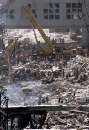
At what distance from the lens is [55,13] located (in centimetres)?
6097

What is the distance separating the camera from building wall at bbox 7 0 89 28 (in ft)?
199

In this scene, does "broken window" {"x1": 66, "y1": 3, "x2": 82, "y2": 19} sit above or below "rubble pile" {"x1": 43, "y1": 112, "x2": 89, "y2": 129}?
above

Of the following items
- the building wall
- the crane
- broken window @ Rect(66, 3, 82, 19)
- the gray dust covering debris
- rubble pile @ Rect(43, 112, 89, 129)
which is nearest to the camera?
rubble pile @ Rect(43, 112, 89, 129)

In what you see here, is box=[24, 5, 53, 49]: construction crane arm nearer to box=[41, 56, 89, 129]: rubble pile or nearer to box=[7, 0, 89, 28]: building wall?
box=[7, 0, 89, 28]: building wall

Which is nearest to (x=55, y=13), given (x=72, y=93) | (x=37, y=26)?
(x=37, y=26)

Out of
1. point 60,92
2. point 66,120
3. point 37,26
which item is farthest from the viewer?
point 37,26

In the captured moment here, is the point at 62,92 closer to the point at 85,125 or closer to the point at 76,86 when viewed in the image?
the point at 76,86

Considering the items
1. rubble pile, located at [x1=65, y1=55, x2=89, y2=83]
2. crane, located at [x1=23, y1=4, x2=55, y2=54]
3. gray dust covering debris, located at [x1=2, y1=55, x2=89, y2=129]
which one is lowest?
gray dust covering debris, located at [x1=2, y1=55, x2=89, y2=129]

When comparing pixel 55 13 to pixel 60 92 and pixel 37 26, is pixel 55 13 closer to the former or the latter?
pixel 37 26

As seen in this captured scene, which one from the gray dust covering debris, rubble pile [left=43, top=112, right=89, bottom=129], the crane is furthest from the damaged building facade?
rubble pile [left=43, top=112, right=89, bottom=129]

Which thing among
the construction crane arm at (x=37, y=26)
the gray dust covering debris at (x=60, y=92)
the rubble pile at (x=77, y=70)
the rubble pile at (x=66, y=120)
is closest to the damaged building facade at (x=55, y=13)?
the construction crane arm at (x=37, y=26)

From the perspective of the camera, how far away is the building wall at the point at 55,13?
60.8m

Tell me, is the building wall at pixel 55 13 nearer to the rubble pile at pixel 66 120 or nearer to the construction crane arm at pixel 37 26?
the construction crane arm at pixel 37 26

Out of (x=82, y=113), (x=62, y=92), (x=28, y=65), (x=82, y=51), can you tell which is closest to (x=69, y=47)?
(x=82, y=51)
